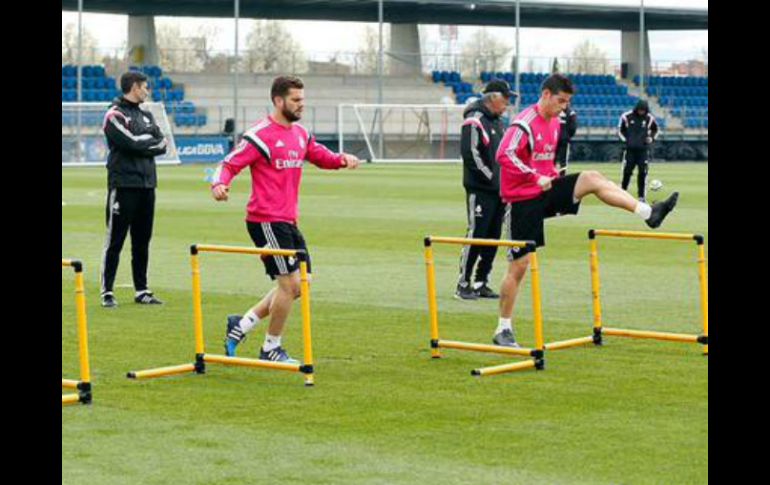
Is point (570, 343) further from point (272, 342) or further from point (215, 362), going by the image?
point (215, 362)

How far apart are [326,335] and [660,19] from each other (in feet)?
204

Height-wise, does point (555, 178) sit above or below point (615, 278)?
above

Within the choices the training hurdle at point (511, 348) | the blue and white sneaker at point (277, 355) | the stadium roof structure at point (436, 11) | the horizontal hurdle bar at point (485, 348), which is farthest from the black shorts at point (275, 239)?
the stadium roof structure at point (436, 11)

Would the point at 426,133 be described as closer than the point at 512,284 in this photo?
No

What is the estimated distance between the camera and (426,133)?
61.1 m

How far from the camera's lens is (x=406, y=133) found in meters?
60.9

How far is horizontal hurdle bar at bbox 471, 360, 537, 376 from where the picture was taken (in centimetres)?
1108

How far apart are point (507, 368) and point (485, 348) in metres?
0.50

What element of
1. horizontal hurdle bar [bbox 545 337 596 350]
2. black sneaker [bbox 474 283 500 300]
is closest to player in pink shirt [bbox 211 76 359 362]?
horizontal hurdle bar [bbox 545 337 596 350]

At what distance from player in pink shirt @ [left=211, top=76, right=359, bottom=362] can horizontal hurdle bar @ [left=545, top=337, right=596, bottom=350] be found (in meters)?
2.02

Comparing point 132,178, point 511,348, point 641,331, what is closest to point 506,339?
point 511,348
